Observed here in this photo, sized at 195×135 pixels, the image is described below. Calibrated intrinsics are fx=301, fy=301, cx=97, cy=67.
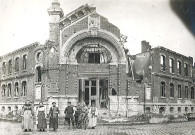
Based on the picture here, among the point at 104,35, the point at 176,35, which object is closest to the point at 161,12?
the point at 176,35

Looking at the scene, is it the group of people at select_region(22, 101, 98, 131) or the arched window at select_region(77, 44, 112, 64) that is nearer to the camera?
the group of people at select_region(22, 101, 98, 131)

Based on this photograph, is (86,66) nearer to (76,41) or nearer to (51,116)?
(76,41)

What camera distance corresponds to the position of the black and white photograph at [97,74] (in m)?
12.1

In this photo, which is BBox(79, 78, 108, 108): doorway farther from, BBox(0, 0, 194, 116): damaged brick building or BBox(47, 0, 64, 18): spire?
BBox(47, 0, 64, 18): spire

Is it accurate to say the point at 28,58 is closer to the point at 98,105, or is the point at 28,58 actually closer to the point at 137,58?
the point at 98,105

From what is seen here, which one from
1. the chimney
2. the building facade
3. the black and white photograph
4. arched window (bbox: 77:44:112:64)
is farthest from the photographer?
the chimney

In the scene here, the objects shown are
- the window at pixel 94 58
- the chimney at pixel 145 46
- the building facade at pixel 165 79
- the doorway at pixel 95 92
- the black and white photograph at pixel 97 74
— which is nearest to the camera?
the black and white photograph at pixel 97 74

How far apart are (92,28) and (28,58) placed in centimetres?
523

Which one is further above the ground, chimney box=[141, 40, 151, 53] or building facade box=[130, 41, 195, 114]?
chimney box=[141, 40, 151, 53]

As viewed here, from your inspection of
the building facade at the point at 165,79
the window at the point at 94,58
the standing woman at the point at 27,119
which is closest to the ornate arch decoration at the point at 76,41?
the window at the point at 94,58

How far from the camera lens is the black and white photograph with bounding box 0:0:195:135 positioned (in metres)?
12.1

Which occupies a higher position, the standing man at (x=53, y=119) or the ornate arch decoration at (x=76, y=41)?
the ornate arch decoration at (x=76, y=41)

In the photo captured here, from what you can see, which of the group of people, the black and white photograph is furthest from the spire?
the group of people

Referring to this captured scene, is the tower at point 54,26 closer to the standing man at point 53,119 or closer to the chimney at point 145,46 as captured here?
the standing man at point 53,119
